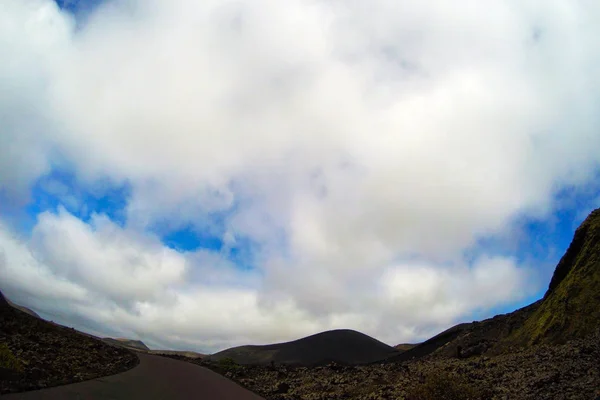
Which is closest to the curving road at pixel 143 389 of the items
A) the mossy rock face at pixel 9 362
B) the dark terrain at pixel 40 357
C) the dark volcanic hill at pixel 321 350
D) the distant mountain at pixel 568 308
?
the dark terrain at pixel 40 357

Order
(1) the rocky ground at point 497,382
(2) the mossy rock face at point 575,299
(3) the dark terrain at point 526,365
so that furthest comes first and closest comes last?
1. (2) the mossy rock face at point 575,299
2. (3) the dark terrain at point 526,365
3. (1) the rocky ground at point 497,382

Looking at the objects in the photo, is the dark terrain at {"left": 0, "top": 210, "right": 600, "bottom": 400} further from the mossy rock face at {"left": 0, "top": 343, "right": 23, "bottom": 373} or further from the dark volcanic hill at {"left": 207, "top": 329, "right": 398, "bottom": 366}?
the dark volcanic hill at {"left": 207, "top": 329, "right": 398, "bottom": 366}

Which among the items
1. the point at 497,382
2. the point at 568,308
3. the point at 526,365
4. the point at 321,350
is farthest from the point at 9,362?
the point at 321,350

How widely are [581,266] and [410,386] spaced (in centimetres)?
2051

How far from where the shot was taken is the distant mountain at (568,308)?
2644 centimetres

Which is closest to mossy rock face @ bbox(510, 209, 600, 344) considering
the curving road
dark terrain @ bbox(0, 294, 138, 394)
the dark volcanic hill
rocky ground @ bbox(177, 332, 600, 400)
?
rocky ground @ bbox(177, 332, 600, 400)

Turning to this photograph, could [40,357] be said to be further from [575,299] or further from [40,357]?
[575,299]

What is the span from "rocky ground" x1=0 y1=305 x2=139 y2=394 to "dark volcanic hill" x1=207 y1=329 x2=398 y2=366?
96.7m

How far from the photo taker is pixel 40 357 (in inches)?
861

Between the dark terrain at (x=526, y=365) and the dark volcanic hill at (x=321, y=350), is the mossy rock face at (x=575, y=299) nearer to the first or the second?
the dark terrain at (x=526, y=365)

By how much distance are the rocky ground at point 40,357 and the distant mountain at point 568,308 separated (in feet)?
105

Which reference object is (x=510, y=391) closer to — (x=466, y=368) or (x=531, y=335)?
(x=466, y=368)

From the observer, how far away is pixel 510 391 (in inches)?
686

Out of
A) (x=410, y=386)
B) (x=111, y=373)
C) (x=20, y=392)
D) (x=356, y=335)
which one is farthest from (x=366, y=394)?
(x=356, y=335)
